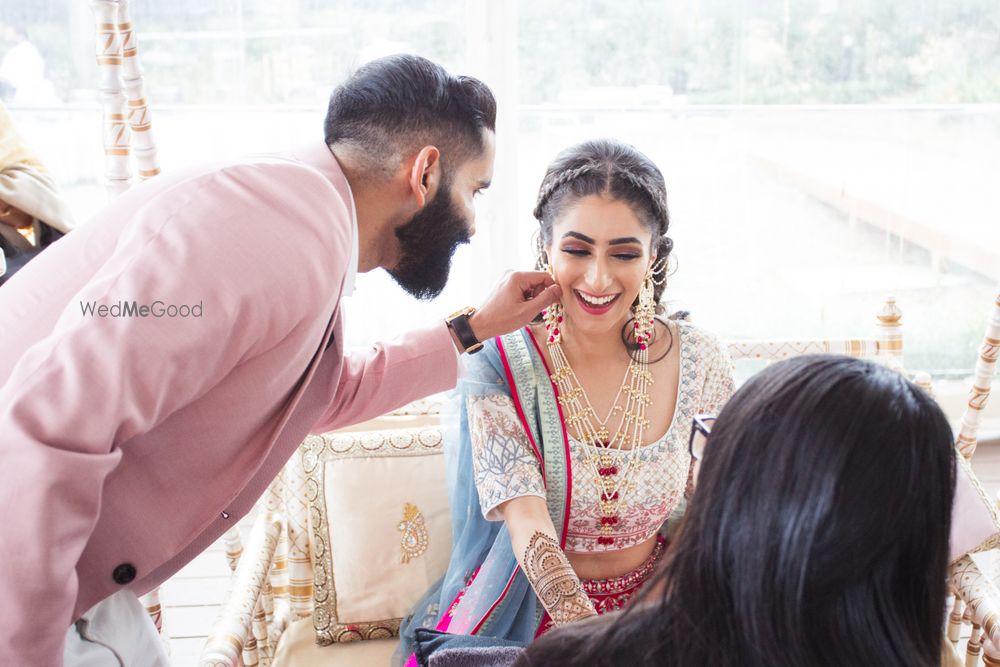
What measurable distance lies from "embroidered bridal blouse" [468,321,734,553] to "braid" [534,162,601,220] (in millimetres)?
404

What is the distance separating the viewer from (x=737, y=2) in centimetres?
300

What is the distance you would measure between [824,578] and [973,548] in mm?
1287

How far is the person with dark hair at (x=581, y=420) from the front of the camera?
187 cm

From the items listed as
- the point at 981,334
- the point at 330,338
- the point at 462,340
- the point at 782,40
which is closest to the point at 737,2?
the point at 782,40

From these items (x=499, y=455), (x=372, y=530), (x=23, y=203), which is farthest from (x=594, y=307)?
(x=23, y=203)

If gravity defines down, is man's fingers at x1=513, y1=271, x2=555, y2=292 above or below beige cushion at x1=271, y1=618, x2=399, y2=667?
above

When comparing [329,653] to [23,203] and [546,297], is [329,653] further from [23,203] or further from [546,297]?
[23,203]

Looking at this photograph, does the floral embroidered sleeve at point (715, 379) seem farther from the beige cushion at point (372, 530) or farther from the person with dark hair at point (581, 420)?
the beige cushion at point (372, 530)

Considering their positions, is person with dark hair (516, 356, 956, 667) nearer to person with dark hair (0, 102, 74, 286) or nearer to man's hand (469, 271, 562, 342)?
man's hand (469, 271, 562, 342)

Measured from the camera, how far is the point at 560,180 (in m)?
1.92

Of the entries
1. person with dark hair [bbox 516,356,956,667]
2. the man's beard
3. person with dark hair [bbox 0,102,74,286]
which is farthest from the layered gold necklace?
person with dark hair [bbox 0,102,74,286]

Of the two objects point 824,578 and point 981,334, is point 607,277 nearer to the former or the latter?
point 824,578

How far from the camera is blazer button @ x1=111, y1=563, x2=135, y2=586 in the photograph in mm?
1326
